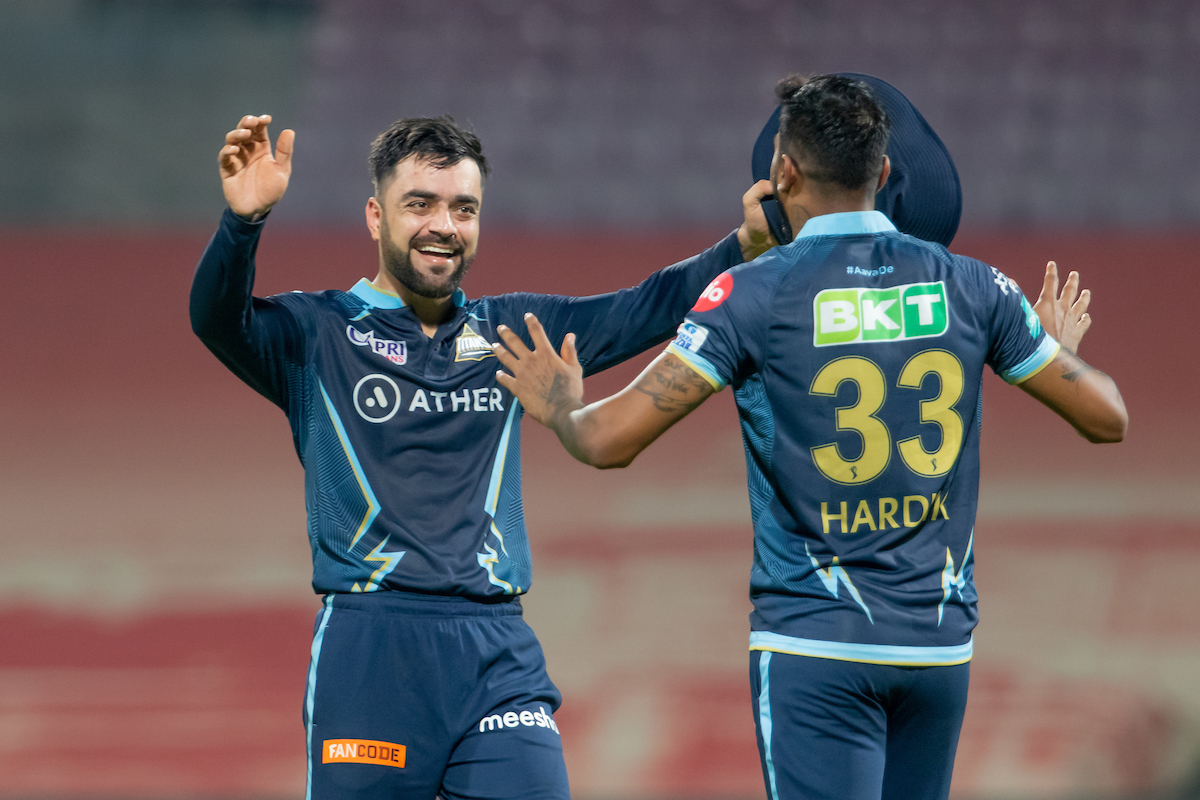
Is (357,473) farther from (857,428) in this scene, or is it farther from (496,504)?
(857,428)

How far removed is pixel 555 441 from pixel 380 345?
3.18 meters

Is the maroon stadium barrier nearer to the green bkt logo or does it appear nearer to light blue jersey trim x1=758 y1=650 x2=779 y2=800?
light blue jersey trim x1=758 y1=650 x2=779 y2=800

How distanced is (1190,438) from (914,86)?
7.34ft

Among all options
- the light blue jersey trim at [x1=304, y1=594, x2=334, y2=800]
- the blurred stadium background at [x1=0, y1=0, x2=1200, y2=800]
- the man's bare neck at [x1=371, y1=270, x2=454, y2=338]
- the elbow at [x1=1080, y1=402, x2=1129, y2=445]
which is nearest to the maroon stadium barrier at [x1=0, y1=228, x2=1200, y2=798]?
the blurred stadium background at [x1=0, y1=0, x2=1200, y2=800]

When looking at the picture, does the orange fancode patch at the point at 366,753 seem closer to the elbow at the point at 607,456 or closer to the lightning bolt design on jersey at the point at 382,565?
the lightning bolt design on jersey at the point at 382,565

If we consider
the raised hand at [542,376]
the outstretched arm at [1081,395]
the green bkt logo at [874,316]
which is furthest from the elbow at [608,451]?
the outstretched arm at [1081,395]

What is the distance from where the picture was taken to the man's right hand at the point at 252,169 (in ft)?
8.28

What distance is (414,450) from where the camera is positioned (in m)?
2.63

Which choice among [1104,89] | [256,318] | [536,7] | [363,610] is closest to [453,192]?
[256,318]

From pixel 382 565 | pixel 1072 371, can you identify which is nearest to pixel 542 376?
pixel 382 565

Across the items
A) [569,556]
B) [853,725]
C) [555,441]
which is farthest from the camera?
[555,441]

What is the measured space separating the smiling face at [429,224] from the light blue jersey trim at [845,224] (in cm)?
85

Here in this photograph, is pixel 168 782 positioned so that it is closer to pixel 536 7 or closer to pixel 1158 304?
pixel 536 7

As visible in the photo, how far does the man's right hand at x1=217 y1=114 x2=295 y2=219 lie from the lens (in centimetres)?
252
